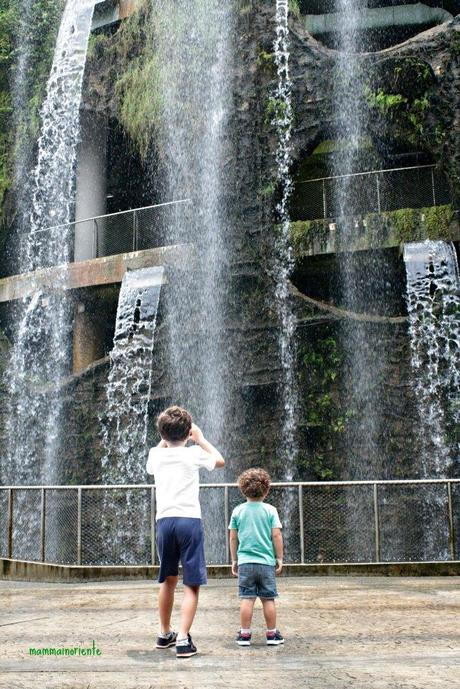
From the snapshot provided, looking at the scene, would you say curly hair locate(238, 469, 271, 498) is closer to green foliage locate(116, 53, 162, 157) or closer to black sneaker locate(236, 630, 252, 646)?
black sneaker locate(236, 630, 252, 646)

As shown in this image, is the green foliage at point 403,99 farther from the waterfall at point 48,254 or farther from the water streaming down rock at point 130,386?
the waterfall at point 48,254

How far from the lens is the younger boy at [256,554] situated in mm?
5055

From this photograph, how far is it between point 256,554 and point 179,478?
0.76 m

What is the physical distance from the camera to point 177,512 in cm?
486

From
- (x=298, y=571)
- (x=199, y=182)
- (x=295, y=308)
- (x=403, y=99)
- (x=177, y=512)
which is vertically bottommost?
(x=298, y=571)

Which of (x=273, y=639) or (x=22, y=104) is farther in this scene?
(x=22, y=104)

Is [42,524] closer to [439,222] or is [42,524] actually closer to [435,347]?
[435,347]

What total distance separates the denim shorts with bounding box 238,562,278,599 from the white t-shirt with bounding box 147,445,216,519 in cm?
56

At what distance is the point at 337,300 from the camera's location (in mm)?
20828

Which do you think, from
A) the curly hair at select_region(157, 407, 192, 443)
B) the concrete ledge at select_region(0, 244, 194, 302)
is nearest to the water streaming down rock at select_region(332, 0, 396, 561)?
the concrete ledge at select_region(0, 244, 194, 302)

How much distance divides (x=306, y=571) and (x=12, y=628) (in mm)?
5279

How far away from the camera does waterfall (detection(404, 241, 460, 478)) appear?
679 inches

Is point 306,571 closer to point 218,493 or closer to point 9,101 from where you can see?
point 218,493

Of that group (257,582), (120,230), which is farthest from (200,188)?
(257,582)
